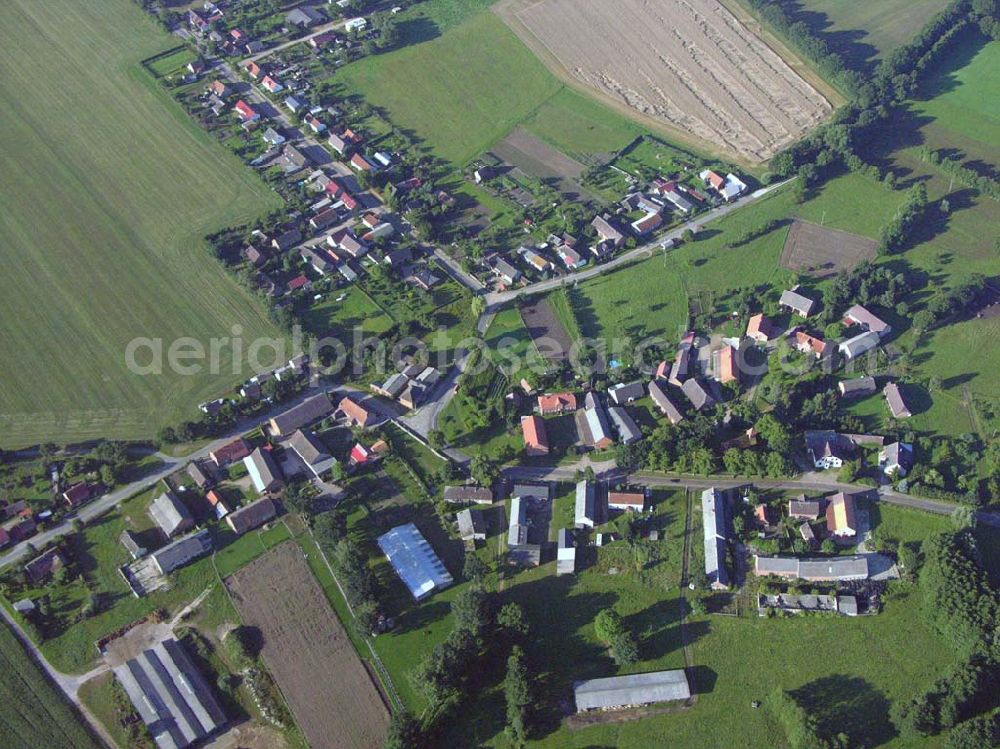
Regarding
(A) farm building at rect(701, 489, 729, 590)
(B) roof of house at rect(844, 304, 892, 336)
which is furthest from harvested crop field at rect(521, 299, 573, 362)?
(B) roof of house at rect(844, 304, 892, 336)

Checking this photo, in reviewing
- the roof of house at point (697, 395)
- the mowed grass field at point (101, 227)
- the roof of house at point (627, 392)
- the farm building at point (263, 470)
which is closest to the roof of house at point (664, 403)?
the roof of house at point (627, 392)

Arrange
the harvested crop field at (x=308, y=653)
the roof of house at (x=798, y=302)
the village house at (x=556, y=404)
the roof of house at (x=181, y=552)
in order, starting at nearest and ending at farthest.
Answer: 1. the harvested crop field at (x=308, y=653)
2. the roof of house at (x=181, y=552)
3. the village house at (x=556, y=404)
4. the roof of house at (x=798, y=302)

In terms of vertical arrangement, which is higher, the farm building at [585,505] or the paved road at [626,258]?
the paved road at [626,258]

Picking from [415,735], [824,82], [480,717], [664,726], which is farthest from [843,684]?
[824,82]

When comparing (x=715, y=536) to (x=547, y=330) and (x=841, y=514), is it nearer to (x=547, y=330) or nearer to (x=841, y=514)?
(x=841, y=514)

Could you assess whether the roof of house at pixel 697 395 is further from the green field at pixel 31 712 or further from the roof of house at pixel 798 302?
the green field at pixel 31 712

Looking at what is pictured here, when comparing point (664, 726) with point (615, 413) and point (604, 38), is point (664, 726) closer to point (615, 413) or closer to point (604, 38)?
point (615, 413)

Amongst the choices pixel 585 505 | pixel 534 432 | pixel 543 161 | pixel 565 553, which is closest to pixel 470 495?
pixel 534 432
